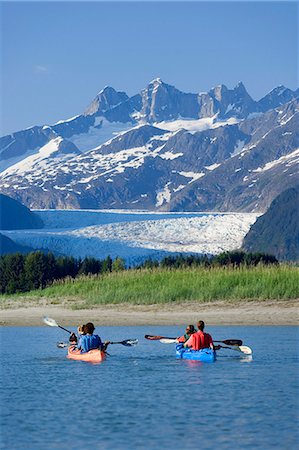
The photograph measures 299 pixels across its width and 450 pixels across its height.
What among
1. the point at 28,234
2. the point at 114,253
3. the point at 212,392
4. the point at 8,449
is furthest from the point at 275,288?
the point at 28,234

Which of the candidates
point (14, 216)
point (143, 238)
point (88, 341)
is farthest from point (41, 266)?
point (14, 216)

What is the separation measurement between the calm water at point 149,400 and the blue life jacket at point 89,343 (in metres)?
0.41

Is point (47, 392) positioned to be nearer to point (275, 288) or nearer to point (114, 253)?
point (275, 288)

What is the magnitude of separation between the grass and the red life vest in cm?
1008

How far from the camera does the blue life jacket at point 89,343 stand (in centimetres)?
2141

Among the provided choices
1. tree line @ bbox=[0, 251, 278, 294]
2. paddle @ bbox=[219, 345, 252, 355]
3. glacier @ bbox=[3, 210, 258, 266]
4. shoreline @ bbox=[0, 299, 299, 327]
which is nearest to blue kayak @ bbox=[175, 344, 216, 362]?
paddle @ bbox=[219, 345, 252, 355]

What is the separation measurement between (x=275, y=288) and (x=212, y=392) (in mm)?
15075

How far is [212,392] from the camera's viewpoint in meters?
16.5

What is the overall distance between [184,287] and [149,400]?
1700 centimetres

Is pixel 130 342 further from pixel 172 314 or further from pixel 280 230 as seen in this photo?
pixel 280 230

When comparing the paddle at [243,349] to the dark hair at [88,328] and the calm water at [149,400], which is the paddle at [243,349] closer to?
the calm water at [149,400]

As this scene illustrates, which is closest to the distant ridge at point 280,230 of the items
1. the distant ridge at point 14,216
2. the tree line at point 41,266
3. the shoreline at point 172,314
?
the distant ridge at point 14,216

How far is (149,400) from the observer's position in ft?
51.9

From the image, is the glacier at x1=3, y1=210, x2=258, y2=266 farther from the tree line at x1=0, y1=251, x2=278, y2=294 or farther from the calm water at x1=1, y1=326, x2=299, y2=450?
the calm water at x1=1, y1=326, x2=299, y2=450
